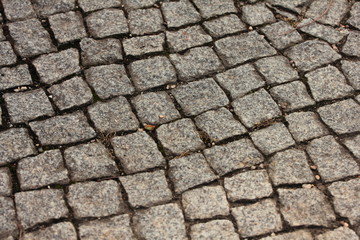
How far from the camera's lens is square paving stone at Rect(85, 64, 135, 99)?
3564mm

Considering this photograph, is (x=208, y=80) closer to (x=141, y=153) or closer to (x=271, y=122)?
(x=271, y=122)

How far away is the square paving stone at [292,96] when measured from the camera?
356 cm

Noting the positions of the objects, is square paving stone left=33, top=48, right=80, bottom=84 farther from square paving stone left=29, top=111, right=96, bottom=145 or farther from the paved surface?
square paving stone left=29, top=111, right=96, bottom=145

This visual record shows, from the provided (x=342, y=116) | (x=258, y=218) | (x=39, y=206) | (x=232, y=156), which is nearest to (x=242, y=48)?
(x=342, y=116)

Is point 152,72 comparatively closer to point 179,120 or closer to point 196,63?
point 196,63

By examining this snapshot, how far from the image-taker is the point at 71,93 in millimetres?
3529

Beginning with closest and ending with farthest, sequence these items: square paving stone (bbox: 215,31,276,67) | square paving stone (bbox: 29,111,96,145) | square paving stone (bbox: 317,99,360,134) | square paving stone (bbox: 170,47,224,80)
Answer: square paving stone (bbox: 29,111,96,145) → square paving stone (bbox: 317,99,360,134) → square paving stone (bbox: 170,47,224,80) → square paving stone (bbox: 215,31,276,67)

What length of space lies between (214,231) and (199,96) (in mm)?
1088

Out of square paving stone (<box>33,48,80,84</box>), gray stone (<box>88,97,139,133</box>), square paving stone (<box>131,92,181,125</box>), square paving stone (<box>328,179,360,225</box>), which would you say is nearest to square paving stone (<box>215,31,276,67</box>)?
square paving stone (<box>131,92,181,125</box>)

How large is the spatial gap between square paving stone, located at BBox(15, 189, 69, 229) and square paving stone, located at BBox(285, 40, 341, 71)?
2.09 meters

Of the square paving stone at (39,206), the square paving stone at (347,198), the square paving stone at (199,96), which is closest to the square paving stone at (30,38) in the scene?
the square paving stone at (199,96)

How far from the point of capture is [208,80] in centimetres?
368

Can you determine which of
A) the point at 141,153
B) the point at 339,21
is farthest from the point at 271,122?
the point at 339,21

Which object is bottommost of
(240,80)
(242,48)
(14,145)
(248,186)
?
(248,186)
